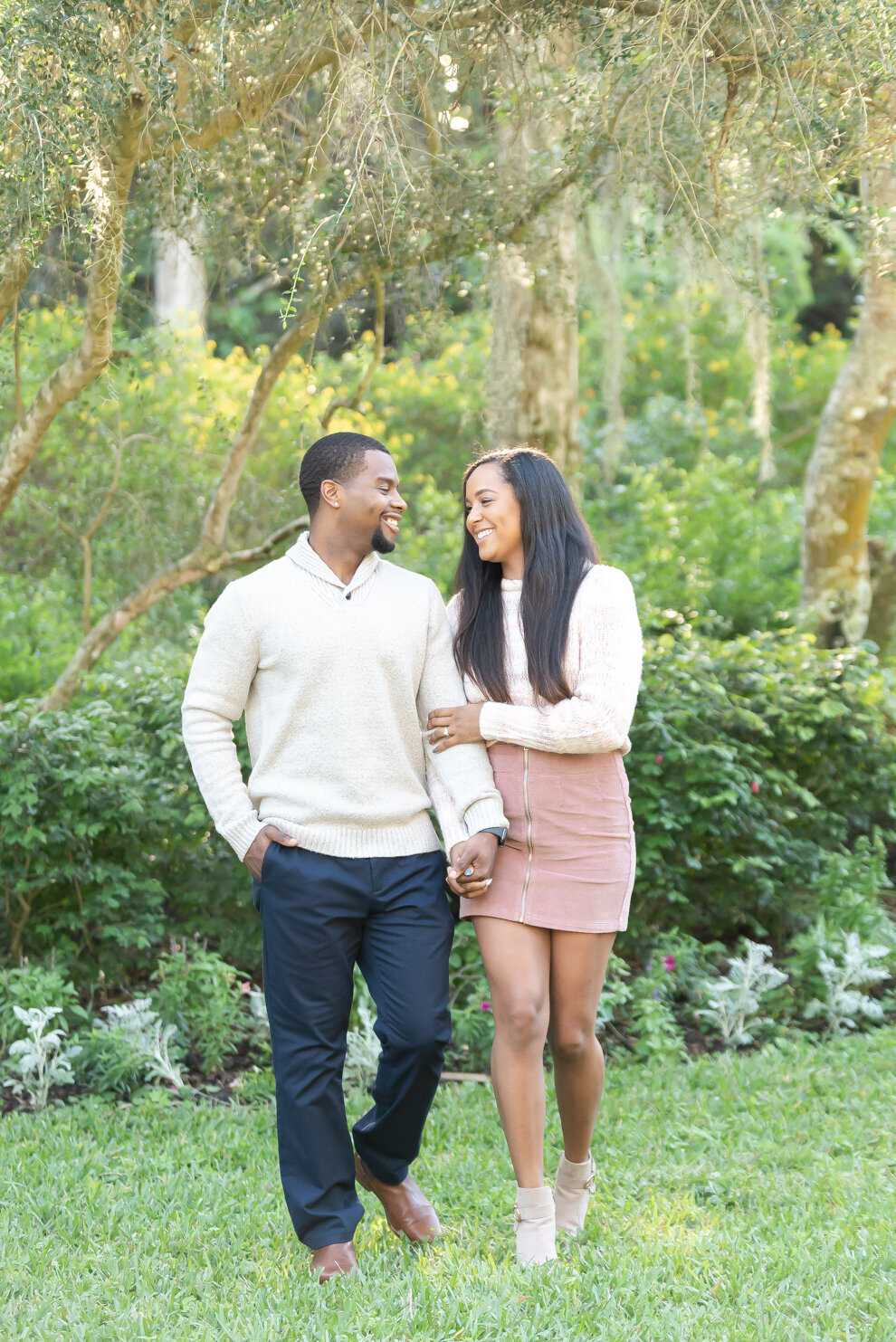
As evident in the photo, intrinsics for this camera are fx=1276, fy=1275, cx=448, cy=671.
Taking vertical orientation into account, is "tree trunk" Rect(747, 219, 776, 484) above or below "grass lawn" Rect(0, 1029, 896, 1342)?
above

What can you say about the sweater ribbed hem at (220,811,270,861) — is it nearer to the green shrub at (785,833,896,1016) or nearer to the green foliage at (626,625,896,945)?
the green foliage at (626,625,896,945)

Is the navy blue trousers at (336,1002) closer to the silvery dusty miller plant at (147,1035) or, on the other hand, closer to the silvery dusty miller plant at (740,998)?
the silvery dusty miller plant at (147,1035)

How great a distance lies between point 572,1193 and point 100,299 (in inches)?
108

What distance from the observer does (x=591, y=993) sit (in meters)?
2.92

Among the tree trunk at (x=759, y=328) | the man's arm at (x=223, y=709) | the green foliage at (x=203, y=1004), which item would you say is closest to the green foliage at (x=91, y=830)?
the green foliage at (x=203, y=1004)

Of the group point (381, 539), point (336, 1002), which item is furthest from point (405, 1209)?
point (381, 539)

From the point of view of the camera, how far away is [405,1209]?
2.99 metres

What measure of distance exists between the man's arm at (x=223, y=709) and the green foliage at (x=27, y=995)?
5.15 feet

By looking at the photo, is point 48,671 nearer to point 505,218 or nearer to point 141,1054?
point 141,1054

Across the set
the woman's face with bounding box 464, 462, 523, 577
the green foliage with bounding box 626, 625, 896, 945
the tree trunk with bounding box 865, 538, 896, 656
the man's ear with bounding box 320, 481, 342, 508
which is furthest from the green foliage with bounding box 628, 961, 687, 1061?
the tree trunk with bounding box 865, 538, 896, 656

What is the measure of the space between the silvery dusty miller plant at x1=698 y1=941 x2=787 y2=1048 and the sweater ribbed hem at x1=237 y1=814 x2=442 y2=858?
2067 millimetres

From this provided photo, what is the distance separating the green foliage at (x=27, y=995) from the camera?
4125mm

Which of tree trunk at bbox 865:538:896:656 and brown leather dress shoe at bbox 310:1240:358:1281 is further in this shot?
tree trunk at bbox 865:538:896:656

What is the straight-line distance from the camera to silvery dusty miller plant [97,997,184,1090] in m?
4.07
